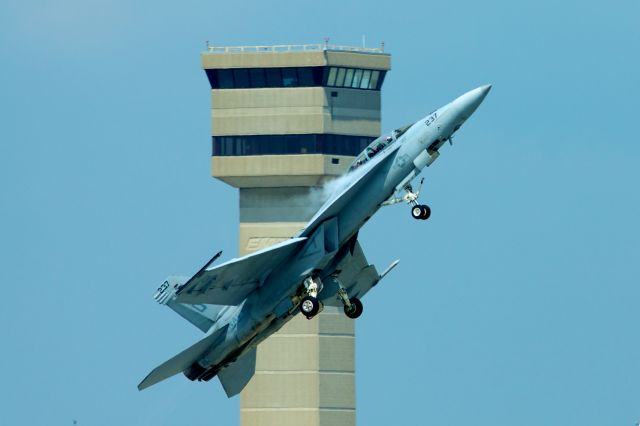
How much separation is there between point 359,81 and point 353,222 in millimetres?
63802

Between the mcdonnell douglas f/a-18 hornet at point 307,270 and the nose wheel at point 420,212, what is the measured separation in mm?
33

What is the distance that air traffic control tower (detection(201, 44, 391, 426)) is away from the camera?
141625mm

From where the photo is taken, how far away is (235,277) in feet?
272

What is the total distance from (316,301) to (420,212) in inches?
209

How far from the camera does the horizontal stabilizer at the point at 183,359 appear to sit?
8406 cm

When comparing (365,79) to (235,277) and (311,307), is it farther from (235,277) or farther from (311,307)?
(311,307)

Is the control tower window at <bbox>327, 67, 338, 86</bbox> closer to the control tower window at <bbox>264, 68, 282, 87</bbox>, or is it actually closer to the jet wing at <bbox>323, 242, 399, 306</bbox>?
the control tower window at <bbox>264, 68, 282, 87</bbox>

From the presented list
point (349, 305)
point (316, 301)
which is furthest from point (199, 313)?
point (316, 301)

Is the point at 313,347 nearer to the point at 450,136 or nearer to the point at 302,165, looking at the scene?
the point at 302,165

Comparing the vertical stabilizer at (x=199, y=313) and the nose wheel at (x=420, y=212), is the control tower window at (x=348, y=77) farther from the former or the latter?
the nose wheel at (x=420, y=212)

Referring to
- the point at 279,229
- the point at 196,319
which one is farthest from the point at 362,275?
the point at 279,229

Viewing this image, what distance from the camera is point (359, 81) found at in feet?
474

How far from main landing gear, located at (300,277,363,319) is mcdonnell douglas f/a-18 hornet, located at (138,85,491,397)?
34 millimetres

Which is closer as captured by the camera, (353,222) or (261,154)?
(353,222)
